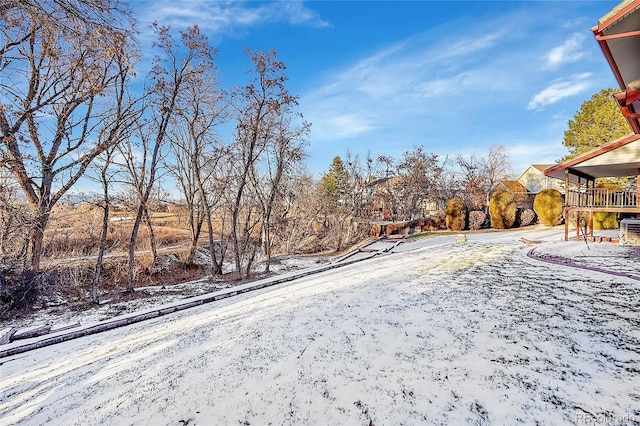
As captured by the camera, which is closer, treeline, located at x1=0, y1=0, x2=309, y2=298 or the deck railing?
treeline, located at x1=0, y1=0, x2=309, y2=298

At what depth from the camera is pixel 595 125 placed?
1800cm

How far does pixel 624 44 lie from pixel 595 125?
1899cm

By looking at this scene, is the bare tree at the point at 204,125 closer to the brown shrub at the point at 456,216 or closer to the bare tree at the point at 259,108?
the bare tree at the point at 259,108

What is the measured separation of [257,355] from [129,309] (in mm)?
5201

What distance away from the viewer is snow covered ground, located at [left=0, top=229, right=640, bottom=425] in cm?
227

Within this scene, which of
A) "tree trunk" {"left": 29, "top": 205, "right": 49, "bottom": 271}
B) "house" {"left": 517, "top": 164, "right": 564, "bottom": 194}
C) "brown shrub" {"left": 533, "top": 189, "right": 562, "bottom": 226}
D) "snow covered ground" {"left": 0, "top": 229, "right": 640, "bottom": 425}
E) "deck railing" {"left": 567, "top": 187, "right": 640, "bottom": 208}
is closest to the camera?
"snow covered ground" {"left": 0, "top": 229, "right": 640, "bottom": 425}

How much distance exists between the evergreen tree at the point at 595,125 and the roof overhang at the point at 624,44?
572 inches

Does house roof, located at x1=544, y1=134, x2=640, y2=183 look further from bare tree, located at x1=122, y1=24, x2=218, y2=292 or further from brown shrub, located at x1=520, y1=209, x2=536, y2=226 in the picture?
bare tree, located at x1=122, y1=24, x2=218, y2=292

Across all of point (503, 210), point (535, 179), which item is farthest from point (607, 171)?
point (535, 179)

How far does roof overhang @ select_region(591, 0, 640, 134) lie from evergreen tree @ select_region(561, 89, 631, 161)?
47.6 ft

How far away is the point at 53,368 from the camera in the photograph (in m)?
3.84

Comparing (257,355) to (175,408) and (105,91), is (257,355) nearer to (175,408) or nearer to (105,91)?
(175,408)

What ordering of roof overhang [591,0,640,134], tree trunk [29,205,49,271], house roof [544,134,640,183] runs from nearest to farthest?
roof overhang [591,0,640,134], tree trunk [29,205,49,271], house roof [544,134,640,183]

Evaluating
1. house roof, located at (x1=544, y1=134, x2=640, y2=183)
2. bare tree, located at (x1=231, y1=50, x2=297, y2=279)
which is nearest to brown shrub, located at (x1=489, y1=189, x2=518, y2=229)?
house roof, located at (x1=544, y1=134, x2=640, y2=183)
